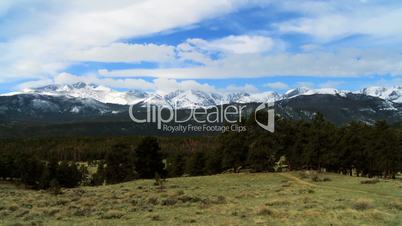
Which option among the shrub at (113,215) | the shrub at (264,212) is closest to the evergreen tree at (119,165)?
the shrub at (113,215)

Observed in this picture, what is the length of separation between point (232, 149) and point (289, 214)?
57840 millimetres

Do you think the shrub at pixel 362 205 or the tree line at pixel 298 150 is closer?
the shrub at pixel 362 205

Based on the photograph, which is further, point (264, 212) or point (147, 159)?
point (147, 159)

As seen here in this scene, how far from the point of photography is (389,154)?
262 ft

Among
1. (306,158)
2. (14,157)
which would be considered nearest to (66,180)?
(14,157)

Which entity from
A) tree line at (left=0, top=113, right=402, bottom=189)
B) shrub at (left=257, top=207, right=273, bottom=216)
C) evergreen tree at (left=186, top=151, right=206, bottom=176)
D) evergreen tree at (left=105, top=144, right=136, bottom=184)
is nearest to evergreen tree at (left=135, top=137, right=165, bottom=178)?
tree line at (left=0, top=113, right=402, bottom=189)

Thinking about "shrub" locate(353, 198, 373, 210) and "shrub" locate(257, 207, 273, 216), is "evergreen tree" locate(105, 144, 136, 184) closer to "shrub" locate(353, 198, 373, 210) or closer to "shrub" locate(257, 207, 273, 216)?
"shrub" locate(257, 207, 273, 216)

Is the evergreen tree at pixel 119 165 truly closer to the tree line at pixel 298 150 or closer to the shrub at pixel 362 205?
the tree line at pixel 298 150

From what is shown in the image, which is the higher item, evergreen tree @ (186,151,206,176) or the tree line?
the tree line

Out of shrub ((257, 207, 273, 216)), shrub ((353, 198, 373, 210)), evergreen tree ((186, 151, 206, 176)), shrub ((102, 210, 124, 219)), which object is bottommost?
evergreen tree ((186, 151, 206, 176))

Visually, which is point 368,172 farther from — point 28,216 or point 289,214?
point 28,216

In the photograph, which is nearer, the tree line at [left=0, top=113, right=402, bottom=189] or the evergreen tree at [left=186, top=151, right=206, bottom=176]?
the tree line at [left=0, top=113, right=402, bottom=189]

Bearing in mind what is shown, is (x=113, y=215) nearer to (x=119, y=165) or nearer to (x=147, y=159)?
(x=147, y=159)


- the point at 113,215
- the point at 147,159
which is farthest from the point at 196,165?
the point at 113,215
